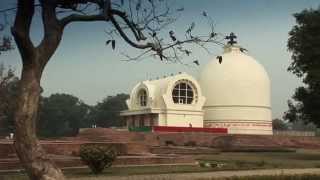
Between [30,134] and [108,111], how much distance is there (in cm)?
9198

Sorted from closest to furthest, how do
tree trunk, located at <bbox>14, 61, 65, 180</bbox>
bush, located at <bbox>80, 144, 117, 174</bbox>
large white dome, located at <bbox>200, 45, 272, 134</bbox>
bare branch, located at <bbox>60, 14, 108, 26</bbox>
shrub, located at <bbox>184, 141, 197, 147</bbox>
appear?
tree trunk, located at <bbox>14, 61, 65, 180</bbox>, bare branch, located at <bbox>60, 14, 108, 26</bbox>, bush, located at <bbox>80, 144, 117, 174</bbox>, shrub, located at <bbox>184, 141, 197, 147</bbox>, large white dome, located at <bbox>200, 45, 272, 134</bbox>

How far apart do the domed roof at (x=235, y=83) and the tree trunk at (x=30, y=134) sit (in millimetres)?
49021

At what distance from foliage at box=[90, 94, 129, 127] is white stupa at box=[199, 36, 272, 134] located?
39.4m

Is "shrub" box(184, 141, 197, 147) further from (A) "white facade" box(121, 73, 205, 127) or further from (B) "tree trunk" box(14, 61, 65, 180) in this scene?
(B) "tree trunk" box(14, 61, 65, 180)

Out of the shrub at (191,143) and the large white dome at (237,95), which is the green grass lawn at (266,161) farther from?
the large white dome at (237,95)

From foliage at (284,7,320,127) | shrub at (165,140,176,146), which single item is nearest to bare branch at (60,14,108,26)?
foliage at (284,7,320,127)

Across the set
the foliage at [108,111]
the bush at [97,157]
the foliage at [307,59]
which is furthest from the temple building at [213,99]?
the foliage at [108,111]

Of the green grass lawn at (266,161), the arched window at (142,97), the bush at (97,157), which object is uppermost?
the arched window at (142,97)

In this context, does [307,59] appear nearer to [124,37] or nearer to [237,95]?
[124,37]

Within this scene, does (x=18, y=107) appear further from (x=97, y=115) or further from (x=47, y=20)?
(x=97, y=115)

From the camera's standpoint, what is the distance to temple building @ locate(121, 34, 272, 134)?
53.2 metres

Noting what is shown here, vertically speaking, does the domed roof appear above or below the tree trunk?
above

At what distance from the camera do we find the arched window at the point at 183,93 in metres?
53.9

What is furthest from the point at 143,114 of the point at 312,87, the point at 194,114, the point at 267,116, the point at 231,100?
the point at 312,87
